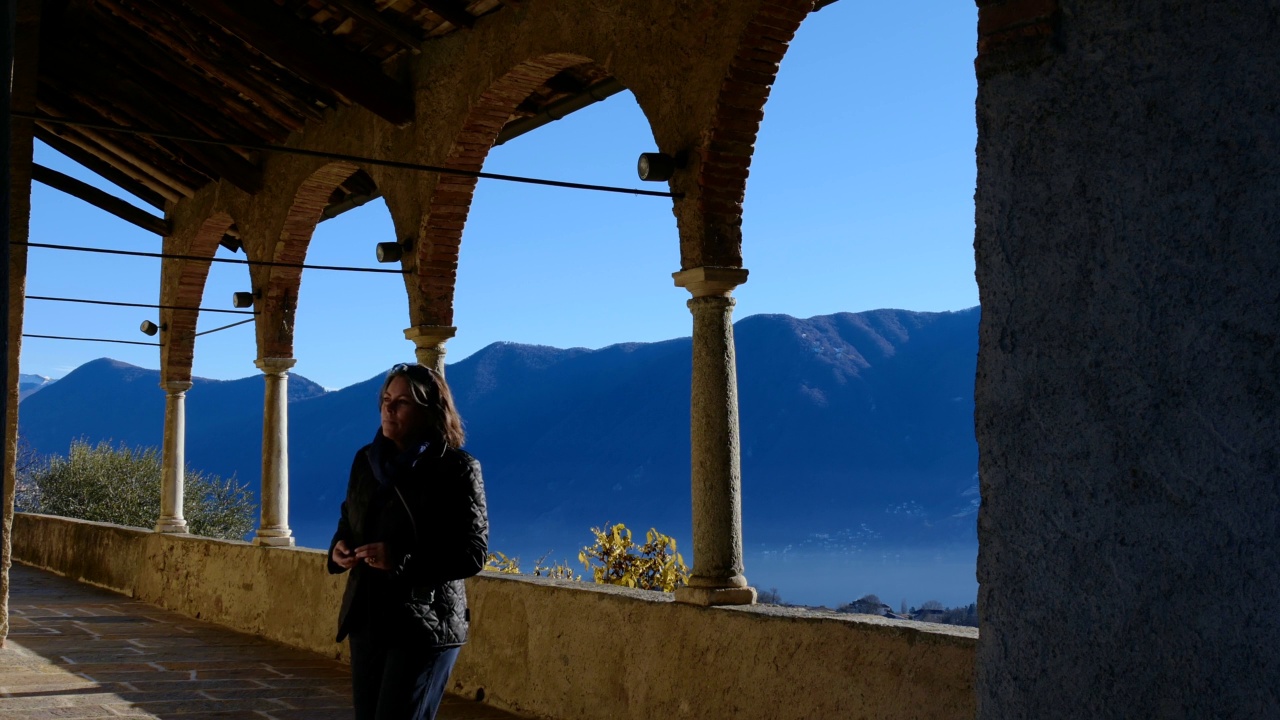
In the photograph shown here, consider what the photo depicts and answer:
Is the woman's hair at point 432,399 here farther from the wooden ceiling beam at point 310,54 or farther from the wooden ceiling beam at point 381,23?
the wooden ceiling beam at point 310,54

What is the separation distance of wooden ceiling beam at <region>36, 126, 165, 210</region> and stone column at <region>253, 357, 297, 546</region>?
3822mm

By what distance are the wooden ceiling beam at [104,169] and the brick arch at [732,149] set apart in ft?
28.6

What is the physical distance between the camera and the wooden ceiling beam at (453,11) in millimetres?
7084

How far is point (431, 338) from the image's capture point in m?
7.64

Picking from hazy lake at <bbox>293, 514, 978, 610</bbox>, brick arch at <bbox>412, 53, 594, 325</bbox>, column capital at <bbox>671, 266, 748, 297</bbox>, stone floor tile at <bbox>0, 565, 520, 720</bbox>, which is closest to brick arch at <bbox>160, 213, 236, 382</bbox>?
stone floor tile at <bbox>0, 565, 520, 720</bbox>

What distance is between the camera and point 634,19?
5.84m

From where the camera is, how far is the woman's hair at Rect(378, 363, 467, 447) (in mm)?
2734

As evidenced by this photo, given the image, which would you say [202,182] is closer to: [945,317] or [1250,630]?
[1250,630]

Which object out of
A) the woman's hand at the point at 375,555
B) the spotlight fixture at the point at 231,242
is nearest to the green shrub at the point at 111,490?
the spotlight fixture at the point at 231,242

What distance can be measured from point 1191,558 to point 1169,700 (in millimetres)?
182

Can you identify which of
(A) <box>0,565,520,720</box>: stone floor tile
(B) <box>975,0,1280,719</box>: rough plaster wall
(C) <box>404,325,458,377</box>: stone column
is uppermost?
(C) <box>404,325,458,377</box>: stone column

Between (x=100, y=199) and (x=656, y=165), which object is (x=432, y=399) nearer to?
(x=656, y=165)

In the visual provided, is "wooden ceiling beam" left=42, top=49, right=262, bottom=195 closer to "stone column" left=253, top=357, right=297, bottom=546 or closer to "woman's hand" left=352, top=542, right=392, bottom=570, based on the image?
"stone column" left=253, top=357, right=297, bottom=546

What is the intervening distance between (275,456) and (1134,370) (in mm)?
8658
